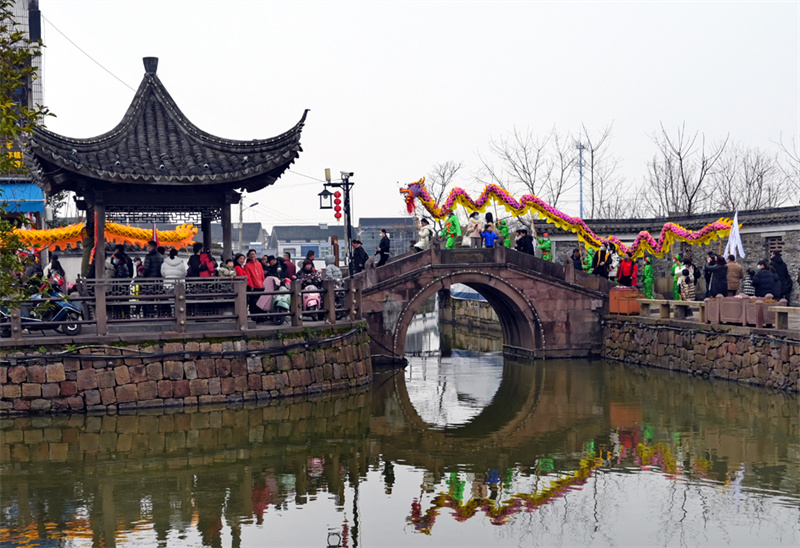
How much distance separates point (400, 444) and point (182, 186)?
698cm

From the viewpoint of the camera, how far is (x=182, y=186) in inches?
738

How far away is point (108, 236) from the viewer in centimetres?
2717

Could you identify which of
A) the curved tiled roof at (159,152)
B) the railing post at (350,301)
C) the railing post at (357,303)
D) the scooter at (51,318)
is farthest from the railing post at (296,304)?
the scooter at (51,318)

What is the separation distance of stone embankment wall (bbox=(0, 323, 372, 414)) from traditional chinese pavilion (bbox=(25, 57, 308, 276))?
2.68 m

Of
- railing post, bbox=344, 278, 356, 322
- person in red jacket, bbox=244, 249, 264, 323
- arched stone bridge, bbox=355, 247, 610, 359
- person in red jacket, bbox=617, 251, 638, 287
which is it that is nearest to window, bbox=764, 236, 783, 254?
person in red jacket, bbox=617, 251, 638, 287

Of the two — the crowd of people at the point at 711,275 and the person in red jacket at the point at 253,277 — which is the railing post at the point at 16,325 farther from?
the crowd of people at the point at 711,275

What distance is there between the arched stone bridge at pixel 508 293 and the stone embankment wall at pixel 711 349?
2.82 ft

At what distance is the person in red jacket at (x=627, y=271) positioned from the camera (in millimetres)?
25781

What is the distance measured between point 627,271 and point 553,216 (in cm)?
237

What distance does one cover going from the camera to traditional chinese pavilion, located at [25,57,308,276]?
695 inches

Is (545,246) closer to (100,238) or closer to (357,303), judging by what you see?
(357,303)

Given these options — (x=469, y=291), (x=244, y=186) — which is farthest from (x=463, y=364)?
(x=469, y=291)

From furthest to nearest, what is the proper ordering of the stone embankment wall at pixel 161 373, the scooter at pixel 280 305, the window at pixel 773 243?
1. the window at pixel 773 243
2. the scooter at pixel 280 305
3. the stone embankment wall at pixel 161 373

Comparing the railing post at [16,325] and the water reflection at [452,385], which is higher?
the railing post at [16,325]
